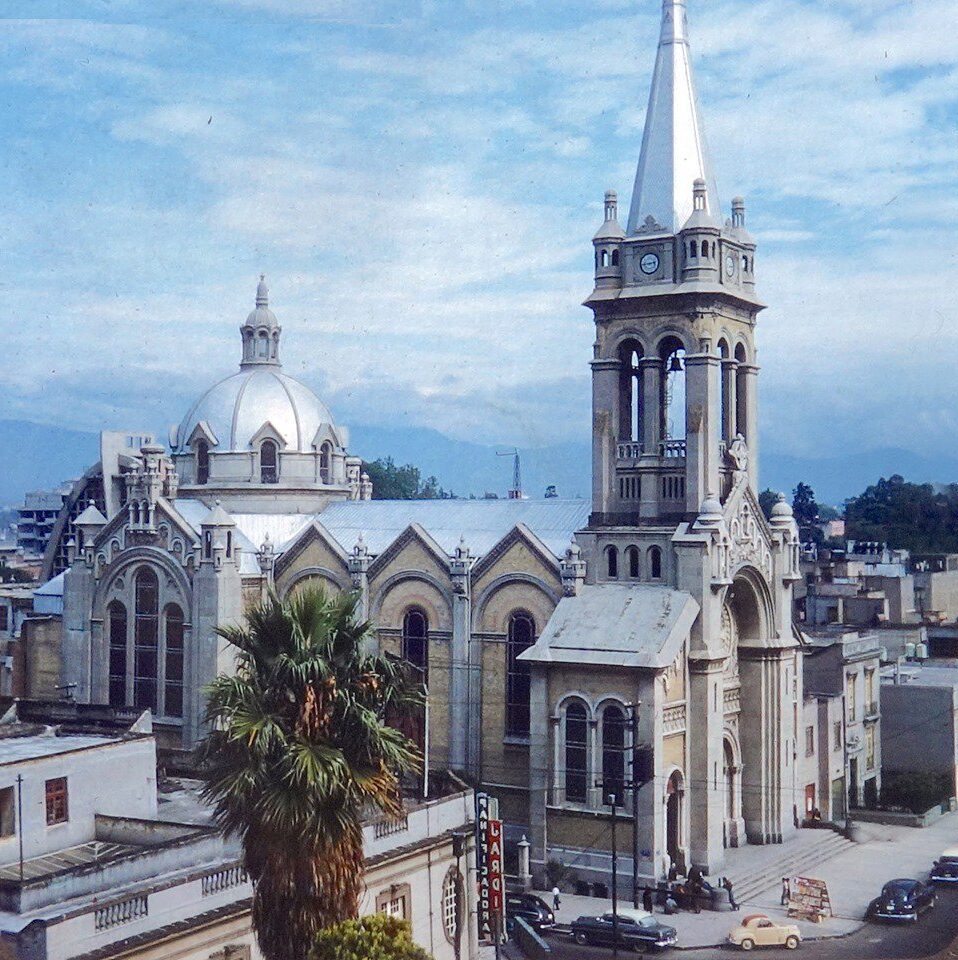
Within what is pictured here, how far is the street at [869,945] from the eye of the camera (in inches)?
1592

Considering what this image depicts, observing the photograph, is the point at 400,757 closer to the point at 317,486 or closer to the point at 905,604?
the point at 317,486

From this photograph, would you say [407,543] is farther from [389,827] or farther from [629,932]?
[389,827]

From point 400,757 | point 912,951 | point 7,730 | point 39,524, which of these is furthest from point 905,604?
point 39,524

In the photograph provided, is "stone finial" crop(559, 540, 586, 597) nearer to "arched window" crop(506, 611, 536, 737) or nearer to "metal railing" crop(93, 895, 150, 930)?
"arched window" crop(506, 611, 536, 737)

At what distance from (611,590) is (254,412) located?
67.8 feet

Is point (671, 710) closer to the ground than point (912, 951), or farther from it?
farther from it

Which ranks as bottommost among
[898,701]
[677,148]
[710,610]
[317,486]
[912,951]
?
[912,951]

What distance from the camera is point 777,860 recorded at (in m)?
51.0

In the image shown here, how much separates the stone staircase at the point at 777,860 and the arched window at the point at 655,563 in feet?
33.8

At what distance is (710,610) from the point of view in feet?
162

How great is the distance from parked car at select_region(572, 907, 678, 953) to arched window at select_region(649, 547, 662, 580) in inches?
505

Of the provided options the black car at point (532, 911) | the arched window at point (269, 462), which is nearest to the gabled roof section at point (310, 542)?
the arched window at point (269, 462)

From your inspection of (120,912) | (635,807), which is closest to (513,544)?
(635,807)

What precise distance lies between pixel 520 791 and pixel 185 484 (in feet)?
72.9
